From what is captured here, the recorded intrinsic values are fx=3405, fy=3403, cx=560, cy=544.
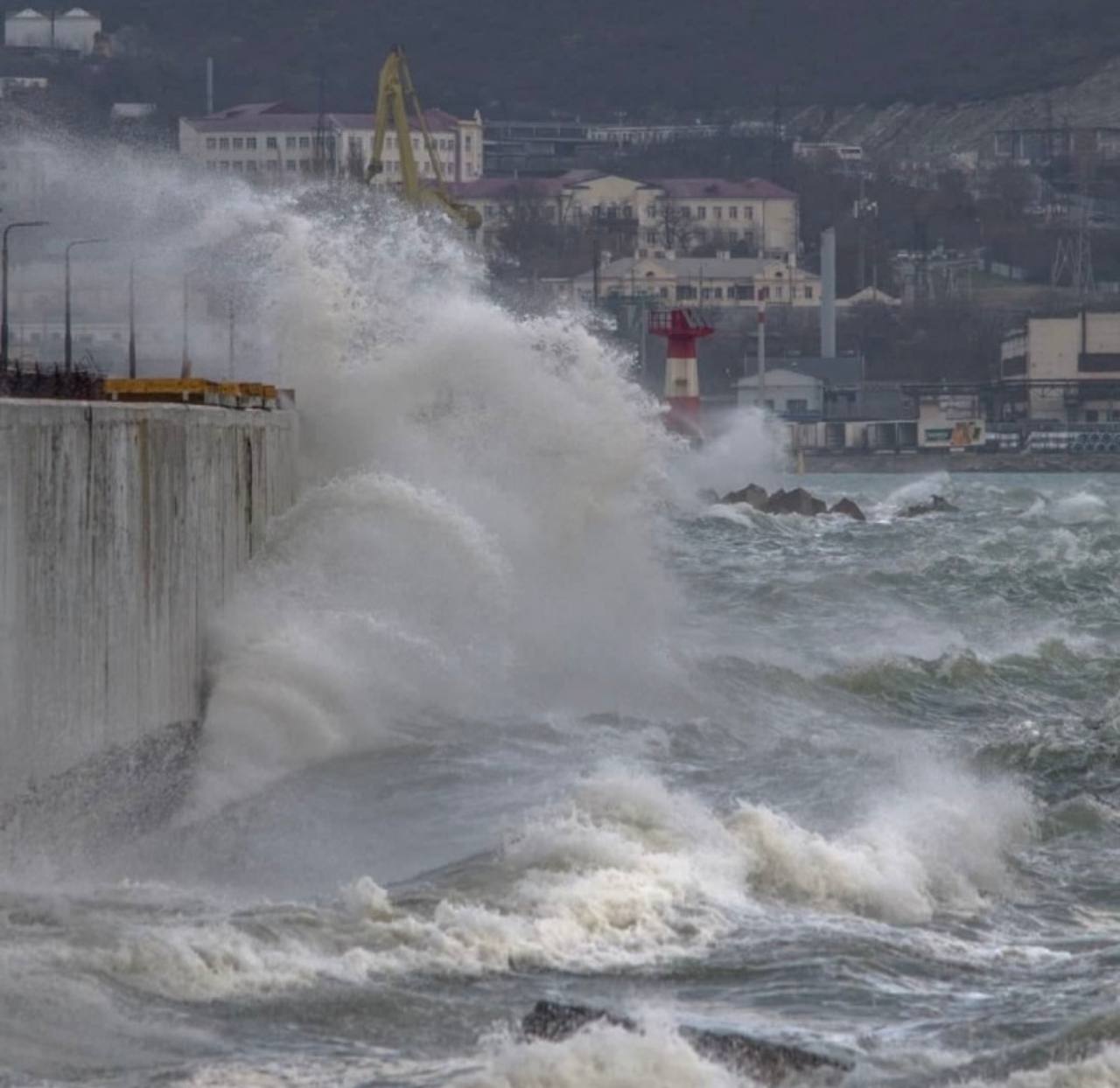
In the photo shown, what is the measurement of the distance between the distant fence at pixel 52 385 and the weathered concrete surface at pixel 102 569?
2.15 feet

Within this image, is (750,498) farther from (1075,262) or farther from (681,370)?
(1075,262)

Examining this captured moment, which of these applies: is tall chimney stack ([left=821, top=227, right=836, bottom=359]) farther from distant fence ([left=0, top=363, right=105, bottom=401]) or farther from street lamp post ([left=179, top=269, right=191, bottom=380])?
distant fence ([left=0, top=363, right=105, bottom=401])

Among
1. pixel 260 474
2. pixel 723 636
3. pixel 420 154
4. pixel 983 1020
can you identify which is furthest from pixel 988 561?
pixel 420 154

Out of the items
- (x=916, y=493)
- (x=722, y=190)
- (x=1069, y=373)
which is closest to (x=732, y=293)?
(x=1069, y=373)

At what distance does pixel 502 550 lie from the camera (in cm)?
2992

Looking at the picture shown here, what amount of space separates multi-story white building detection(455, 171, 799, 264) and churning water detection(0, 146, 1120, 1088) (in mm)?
132757

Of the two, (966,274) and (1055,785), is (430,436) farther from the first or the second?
(966,274)

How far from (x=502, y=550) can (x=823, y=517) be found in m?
45.6

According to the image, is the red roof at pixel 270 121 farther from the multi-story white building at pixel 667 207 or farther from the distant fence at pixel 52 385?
the distant fence at pixel 52 385

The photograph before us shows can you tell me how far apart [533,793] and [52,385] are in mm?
3999

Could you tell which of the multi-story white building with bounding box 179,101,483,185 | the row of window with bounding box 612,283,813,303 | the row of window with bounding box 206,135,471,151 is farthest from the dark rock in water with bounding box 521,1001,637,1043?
the row of window with bounding box 612,283,813,303

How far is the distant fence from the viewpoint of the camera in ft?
66.7

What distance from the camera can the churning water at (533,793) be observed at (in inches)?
561

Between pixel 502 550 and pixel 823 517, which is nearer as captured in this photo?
pixel 502 550
